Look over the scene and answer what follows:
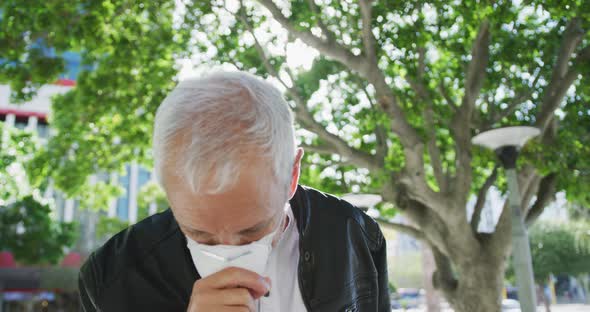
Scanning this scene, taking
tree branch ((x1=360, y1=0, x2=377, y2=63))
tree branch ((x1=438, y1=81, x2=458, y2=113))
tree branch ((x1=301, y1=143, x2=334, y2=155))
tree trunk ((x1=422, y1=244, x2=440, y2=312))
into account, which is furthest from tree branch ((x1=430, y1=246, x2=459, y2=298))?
tree trunk ((x1=422, y1=244, x2=440, y2=312))

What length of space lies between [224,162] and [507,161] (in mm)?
6239

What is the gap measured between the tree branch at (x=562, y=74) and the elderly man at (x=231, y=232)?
7102 mm

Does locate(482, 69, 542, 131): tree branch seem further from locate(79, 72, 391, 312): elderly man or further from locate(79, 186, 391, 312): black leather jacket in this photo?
locate(79, 72, 391, 312): elderly man

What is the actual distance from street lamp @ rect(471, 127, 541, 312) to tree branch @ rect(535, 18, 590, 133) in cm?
142

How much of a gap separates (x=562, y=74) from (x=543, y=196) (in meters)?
2.14

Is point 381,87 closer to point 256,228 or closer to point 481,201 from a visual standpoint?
point 481,201

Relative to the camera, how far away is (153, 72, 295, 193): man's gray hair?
1.24m

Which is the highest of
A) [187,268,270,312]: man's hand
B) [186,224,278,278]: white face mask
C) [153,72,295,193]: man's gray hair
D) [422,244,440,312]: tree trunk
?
[153,72,295,193]: man's gray hair

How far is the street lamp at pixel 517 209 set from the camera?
642cm

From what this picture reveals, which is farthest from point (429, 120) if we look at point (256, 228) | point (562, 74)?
point (256, 228)

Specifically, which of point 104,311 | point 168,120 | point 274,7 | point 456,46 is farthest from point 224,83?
point 456,46

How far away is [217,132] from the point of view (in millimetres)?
1255

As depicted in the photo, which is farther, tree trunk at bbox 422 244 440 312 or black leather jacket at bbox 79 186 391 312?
tree trunk at bbox 422 244 440 312

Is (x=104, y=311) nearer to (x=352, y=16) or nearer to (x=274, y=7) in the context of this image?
(x=274, y=7)
